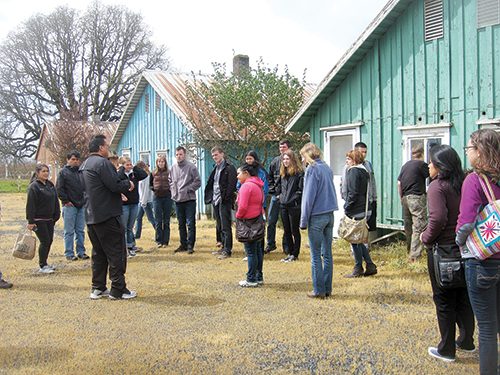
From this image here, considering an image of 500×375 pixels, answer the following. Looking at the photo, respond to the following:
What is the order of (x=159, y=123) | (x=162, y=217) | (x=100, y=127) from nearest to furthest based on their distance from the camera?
(x=162, y=217) → (x=159, y=123) → (x=100, y=127)

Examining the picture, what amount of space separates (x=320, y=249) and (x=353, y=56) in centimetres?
498

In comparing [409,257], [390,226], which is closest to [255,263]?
[409,257]

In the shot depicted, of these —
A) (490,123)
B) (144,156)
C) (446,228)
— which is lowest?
(446,228)

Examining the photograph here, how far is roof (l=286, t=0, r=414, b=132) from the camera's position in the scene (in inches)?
316

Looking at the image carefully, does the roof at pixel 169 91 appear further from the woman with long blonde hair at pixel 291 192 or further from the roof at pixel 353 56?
the woman with long blonde hair at pixel 291 192

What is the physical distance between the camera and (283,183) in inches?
298

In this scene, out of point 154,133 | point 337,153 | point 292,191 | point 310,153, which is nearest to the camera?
point 310,153

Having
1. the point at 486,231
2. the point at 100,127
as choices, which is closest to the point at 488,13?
Result: the point at 486,231

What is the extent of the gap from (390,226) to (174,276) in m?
4.22

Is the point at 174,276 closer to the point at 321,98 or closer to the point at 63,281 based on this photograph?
the point at 63,281

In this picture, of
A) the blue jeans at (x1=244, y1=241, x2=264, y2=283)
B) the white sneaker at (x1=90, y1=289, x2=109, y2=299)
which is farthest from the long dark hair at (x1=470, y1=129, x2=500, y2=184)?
the white sneaker at (x1=90, y1=289, x2=109, y2=299)

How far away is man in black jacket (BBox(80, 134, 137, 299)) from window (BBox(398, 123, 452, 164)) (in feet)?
17.0

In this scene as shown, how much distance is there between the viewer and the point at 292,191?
743cm

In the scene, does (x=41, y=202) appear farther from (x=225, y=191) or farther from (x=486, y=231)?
(x=486, y=231)
